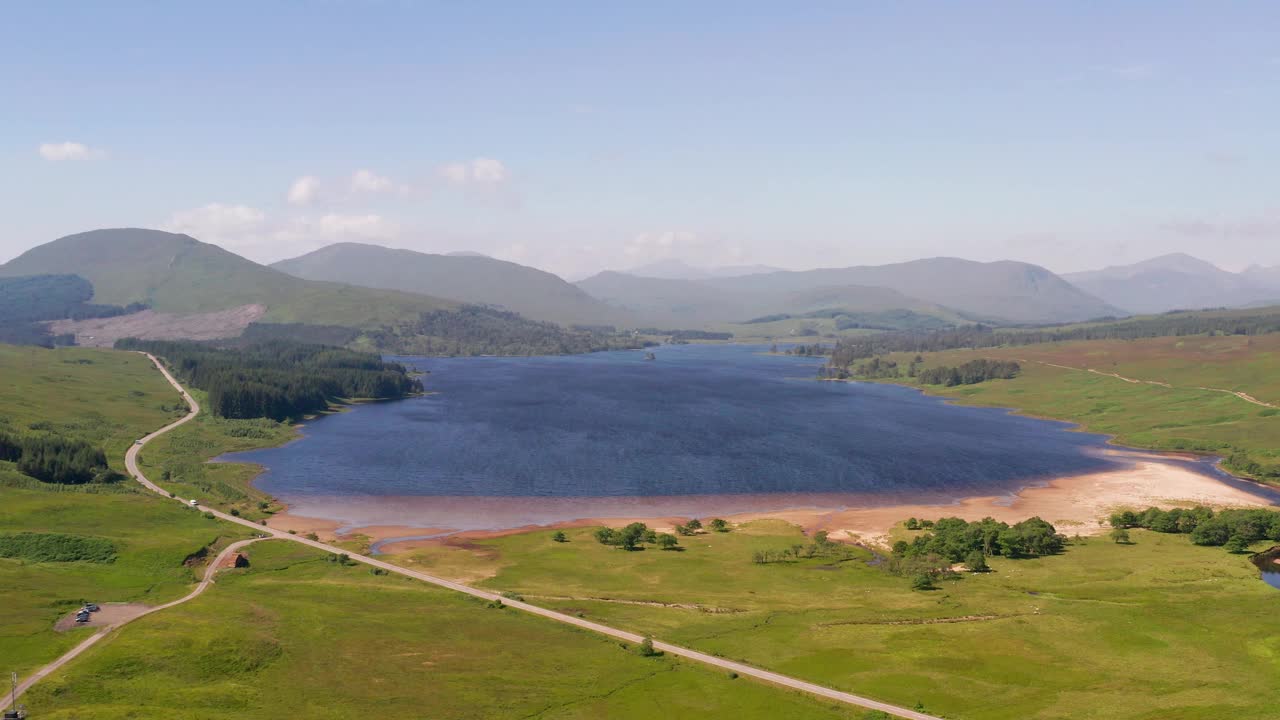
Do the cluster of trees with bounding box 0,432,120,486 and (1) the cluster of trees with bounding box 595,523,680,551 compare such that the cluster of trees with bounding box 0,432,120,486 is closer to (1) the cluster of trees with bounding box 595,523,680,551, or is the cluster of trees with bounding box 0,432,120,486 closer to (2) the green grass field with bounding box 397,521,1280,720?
(2) the green grass field with bounding box 397,521,1280,720

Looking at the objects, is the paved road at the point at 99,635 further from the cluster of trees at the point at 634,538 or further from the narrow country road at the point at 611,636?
the cluster of trees at the point at 634,538

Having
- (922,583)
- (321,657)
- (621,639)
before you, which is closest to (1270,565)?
(922,583)

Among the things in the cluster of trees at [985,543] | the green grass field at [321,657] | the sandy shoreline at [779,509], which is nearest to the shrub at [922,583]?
the cluster of trees at [985,543]

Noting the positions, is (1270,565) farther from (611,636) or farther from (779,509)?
(611,636)

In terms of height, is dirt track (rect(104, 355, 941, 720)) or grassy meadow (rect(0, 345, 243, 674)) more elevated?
grassy meadow (rect(0, 345, 243, 674))

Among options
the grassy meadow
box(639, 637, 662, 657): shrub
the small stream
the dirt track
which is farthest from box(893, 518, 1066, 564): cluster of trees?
the grassy meadow
